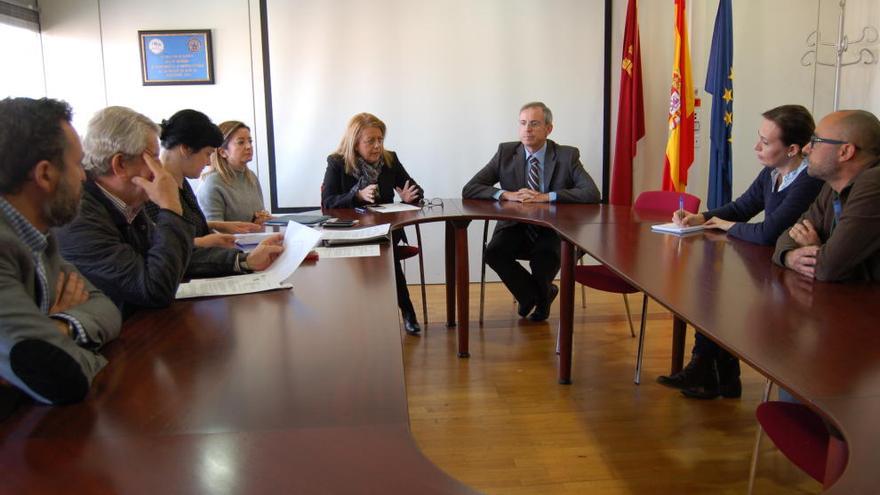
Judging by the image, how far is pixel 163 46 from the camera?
473 cm

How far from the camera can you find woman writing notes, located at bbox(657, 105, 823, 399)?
8.32 feet

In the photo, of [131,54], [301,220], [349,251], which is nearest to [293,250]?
[349,251]

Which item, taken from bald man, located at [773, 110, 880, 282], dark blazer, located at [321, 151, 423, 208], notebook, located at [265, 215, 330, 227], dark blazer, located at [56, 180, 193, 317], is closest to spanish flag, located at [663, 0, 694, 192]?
dark blazer, located at [321, 151, 423, 208]

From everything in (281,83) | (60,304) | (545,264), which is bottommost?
(545,264)

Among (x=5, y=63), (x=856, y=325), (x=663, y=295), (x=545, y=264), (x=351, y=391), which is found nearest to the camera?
(x=351, y=391)

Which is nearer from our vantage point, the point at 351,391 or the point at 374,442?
the point at 374,442

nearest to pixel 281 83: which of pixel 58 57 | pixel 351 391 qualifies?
pixel 58 57

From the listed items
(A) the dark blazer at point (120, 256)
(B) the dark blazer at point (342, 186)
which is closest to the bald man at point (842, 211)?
(A) the dark blazer at point (120, 256)

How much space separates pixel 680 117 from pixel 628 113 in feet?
1.20

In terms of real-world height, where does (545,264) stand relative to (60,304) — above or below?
below

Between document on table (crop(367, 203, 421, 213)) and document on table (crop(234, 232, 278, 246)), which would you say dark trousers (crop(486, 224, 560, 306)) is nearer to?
document on table (crop(367, 203, 421, 213))

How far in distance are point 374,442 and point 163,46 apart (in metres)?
4.48

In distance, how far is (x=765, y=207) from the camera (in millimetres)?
2812

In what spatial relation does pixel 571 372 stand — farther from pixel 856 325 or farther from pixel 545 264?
pixel 856 325
